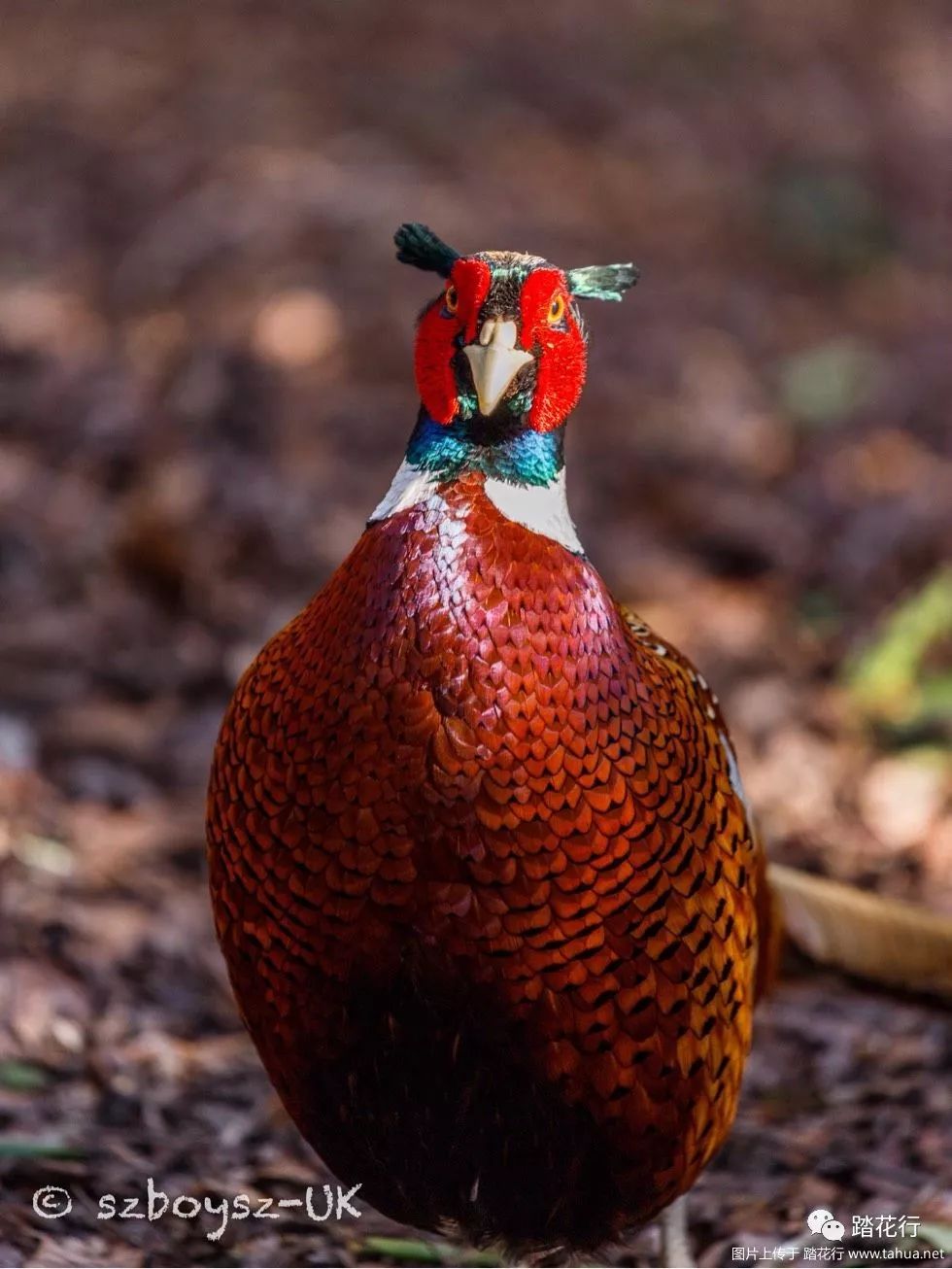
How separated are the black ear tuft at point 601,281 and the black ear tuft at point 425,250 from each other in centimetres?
23

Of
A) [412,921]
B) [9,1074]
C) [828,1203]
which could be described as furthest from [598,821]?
[9,1074]

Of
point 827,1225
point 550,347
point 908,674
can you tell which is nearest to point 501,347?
point 550,347

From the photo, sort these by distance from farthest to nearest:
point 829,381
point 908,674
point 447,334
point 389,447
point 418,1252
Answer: point 829,381, point 389,447, point 908,674, point 418,1252, point 447,334

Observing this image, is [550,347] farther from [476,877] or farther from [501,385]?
[476,877]

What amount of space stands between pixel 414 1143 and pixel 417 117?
26.1 ft

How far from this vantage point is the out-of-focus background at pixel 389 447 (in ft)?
13.3

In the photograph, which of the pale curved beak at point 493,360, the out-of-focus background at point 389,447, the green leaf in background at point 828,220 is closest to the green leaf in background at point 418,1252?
the out-of-focus background at point 389,447

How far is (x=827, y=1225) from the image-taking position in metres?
3.48

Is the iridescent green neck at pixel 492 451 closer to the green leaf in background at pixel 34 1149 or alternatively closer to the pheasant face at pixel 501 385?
the pheasant face at pixel 501 385

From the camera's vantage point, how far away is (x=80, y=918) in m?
4.50

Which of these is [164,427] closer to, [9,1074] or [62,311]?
[62,311]

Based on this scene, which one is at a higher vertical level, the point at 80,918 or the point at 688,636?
the point at 688,636

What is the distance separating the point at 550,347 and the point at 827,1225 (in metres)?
2.10

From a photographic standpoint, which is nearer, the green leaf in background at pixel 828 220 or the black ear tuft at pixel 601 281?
the black ear tuft at pixel 601 281
